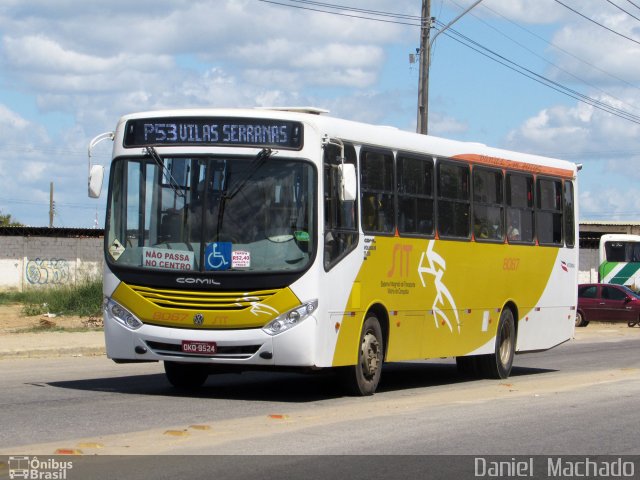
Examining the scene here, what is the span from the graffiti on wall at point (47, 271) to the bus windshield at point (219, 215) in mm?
44067

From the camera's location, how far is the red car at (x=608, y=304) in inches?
1743

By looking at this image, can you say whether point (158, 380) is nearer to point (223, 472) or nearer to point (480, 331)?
point (480, 331)

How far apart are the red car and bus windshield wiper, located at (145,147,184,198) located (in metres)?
31.9

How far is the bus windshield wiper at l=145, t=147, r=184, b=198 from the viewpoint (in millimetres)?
14312

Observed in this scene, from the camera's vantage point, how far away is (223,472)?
358 inches

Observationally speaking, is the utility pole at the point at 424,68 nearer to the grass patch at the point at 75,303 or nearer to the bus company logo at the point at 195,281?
the grass patch at the point at 75,303

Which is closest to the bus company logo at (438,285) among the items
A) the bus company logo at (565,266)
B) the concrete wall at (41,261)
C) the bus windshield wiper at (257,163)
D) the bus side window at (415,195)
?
the bus side window at (415,195)

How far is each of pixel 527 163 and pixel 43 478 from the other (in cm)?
1329

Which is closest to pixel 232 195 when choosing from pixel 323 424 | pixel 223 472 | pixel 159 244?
pixel 159 244

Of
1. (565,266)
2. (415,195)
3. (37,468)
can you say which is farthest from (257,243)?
(565,266)

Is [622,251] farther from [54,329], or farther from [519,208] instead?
[519,208]

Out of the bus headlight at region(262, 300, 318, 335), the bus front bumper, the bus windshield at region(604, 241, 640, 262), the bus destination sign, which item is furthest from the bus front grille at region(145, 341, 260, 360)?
the bus windshield at region(604, 241, 640, 262)

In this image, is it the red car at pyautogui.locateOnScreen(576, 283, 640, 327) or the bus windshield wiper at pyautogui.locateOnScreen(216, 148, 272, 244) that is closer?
the bus windshield wiper at pyautogui.locateOnScreen(216, 148, 272, 244)

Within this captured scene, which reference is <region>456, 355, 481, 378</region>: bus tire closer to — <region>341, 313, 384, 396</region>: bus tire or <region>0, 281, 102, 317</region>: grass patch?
<region>341, 313, 384, 396</region>: bus tire
